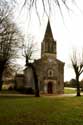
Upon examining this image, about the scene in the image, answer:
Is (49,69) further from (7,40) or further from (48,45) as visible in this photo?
(7,40)

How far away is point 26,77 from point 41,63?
28.3 ft

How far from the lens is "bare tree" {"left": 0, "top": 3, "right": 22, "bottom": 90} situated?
24.4 metres

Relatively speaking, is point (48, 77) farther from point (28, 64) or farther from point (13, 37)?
point (13, 37)

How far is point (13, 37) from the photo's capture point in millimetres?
29344

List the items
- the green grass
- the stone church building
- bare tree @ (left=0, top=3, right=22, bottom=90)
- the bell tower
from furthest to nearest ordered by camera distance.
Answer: the bell tower
the stone church building
bare tree @ (left=0, top=3, right=22, bottom=90)
the green grass

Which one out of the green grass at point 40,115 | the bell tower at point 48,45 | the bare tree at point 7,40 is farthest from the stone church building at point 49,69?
the green grass at point 40,115

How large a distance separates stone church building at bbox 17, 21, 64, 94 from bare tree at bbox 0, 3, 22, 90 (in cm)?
1736

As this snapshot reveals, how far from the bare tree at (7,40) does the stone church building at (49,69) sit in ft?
57.0

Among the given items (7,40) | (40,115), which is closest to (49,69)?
(7,40)

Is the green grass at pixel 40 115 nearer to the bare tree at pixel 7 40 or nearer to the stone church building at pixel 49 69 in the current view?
the bare tree at pixel 7 40

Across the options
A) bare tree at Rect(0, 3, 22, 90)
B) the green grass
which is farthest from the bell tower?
the green grass

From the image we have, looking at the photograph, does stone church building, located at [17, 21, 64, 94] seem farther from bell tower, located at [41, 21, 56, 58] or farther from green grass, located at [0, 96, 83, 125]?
green grass, located at [0, 96, 83, 125]

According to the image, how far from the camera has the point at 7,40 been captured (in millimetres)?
27453

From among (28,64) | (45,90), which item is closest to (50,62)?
(45,90)
